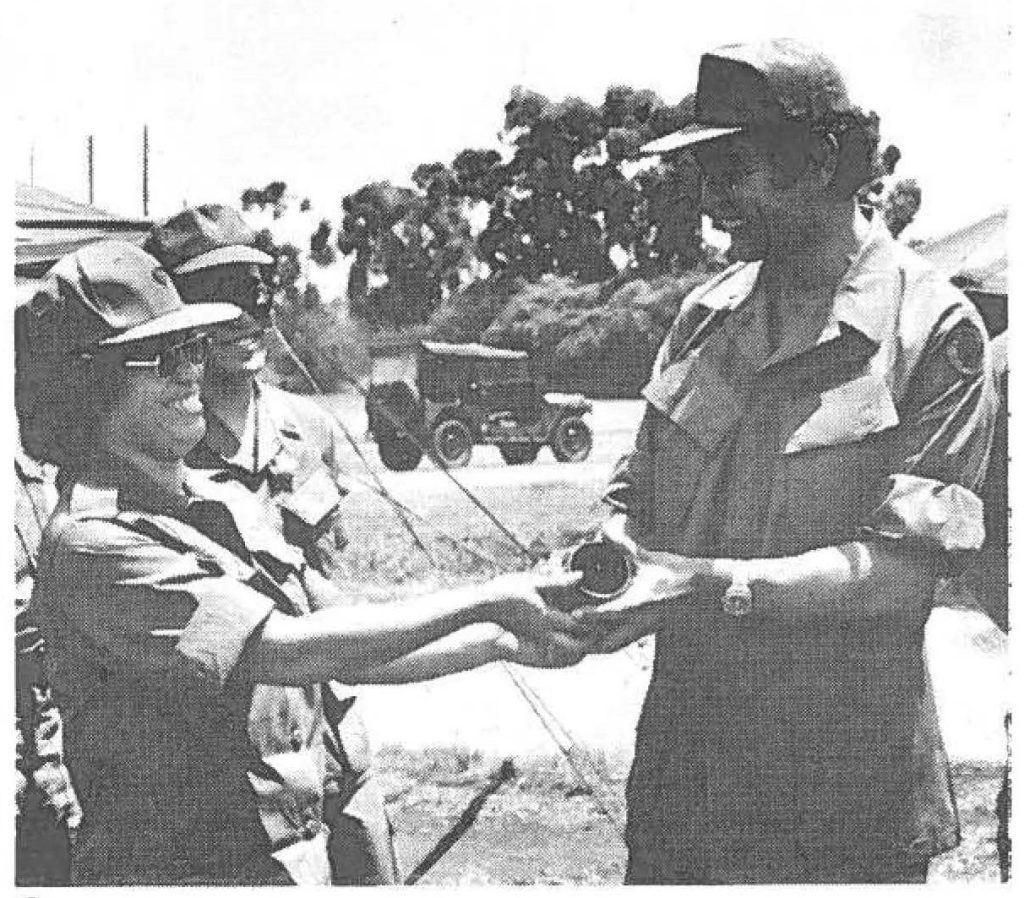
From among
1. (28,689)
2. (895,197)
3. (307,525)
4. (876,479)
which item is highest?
(895,197)

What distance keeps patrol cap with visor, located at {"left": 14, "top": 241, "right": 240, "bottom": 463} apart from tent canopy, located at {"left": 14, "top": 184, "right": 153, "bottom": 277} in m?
0.57

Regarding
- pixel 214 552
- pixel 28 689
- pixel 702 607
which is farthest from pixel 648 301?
pixel 28 689

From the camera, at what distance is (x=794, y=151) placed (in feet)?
16.9

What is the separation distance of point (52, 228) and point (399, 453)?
1.18 metres

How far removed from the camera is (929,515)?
5020 millimetres

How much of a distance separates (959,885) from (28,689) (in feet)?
8.26

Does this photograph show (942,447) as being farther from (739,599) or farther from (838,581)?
(739,599)

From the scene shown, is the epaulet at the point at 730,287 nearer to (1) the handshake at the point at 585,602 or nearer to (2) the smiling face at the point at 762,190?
(2) the smiling face at the point at 762,190

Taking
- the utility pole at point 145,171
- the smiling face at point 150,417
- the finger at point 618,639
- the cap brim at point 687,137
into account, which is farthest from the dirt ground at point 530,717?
the smiling face at point 150,417

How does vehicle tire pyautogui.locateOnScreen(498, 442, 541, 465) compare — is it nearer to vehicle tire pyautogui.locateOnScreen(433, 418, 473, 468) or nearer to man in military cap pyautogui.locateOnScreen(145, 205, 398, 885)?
vehicle tire pyautogui.locateOnScreen(433, 418, 473, 468)

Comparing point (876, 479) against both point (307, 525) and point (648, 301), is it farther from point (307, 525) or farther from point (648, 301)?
point (307, 525)

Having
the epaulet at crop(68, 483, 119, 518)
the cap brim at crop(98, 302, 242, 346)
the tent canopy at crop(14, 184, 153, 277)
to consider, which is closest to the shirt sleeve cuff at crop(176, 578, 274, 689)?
the epaulet at crop(68, 483, 119, 518)

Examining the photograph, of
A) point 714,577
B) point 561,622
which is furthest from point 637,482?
point 561,622

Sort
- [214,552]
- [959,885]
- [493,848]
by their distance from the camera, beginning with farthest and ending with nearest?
1. [493,848]
2. [959,885]
3. [214,552]
